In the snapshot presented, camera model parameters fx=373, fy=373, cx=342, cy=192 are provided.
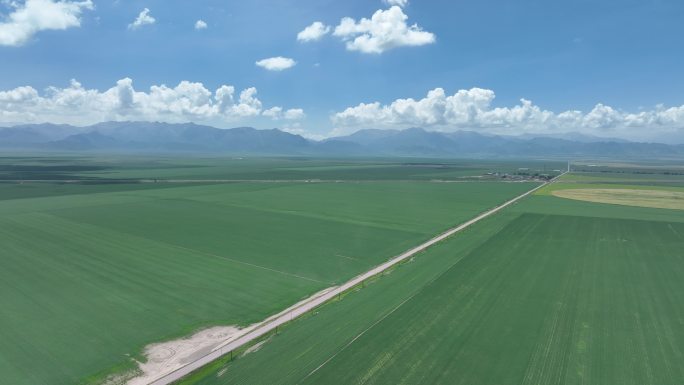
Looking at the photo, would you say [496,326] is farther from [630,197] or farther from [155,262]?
[630,197]

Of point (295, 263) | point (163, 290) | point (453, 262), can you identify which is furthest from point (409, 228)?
point (163, 290)

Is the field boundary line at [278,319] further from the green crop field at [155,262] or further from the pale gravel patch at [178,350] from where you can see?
the green crop field at [155,262]

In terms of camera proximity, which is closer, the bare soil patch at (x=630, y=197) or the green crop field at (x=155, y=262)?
the green crop field at (x=155, y=262)

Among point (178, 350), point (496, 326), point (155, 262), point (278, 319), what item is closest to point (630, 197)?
point (496, 326)

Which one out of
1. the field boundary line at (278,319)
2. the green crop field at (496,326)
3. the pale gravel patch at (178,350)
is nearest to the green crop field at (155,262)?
the pale gravel patch at (178,350)

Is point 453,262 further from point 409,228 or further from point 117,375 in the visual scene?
point 117,375
